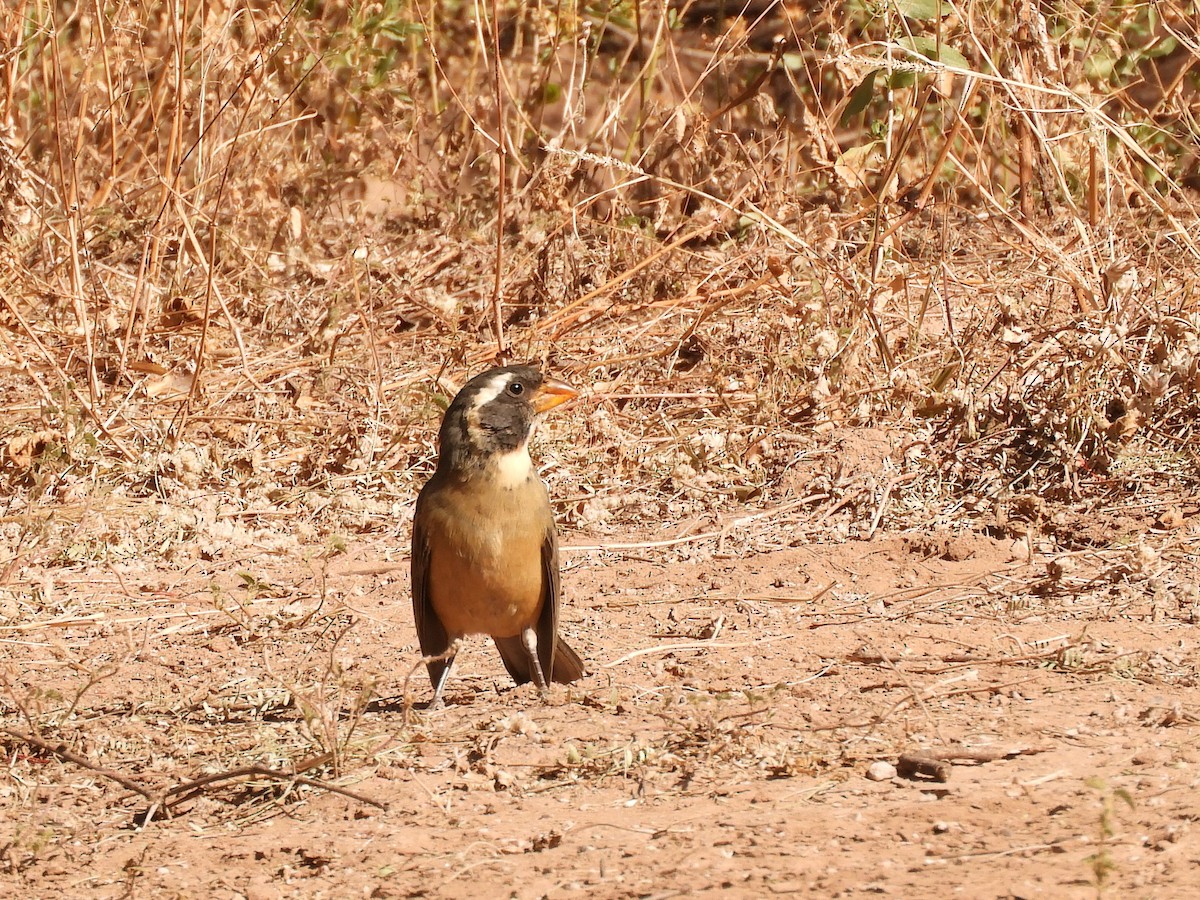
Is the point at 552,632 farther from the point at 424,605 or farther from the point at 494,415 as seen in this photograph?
the point at 494,415

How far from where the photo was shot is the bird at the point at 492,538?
17.0 feet

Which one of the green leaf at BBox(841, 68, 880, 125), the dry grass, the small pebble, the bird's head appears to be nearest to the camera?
the small pebble

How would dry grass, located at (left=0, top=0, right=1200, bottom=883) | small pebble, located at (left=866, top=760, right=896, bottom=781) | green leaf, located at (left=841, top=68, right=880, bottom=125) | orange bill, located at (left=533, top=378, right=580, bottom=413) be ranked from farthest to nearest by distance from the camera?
green leaf, located at (left=841, top=68, right=880, bottom=125), dry grass, located at (left=0, top=0, right=1200, bottom=883), orange bill, located at (left=533, top=378, right=580, bottom=413), small pebble, located at (left=866, top=760, right=896, bottom=781)

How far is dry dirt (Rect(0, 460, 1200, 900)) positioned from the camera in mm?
3609

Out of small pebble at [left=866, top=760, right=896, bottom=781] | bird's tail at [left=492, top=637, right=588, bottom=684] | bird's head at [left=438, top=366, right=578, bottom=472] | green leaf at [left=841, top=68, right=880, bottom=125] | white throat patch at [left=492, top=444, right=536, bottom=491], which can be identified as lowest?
bird's tail at [left=492, top=637, right=588, bottom=684]

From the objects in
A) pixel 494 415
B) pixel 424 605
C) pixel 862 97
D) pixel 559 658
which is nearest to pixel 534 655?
pixel 559 658

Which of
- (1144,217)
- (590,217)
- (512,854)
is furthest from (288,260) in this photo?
(512,854)

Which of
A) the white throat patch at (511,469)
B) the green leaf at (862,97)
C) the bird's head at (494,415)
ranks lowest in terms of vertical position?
the white throat patch at (511,469)

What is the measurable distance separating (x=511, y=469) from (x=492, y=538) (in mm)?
→ 260

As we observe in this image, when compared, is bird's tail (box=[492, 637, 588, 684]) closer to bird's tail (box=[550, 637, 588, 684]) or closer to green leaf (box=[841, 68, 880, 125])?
bird's tail (box=[550, 637, 588, 684])

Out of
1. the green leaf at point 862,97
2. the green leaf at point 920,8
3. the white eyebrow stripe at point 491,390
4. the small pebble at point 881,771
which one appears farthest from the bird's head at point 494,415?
the green leaf at point 920,8

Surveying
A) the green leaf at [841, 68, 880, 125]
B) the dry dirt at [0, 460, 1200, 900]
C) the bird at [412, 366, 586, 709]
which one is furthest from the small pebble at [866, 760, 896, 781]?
the green leaf at [841, 68, 880, 125]

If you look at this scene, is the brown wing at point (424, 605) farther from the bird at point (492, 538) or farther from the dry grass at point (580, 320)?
the dry grass at point (580, 320)

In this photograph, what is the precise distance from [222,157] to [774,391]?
3803mm
